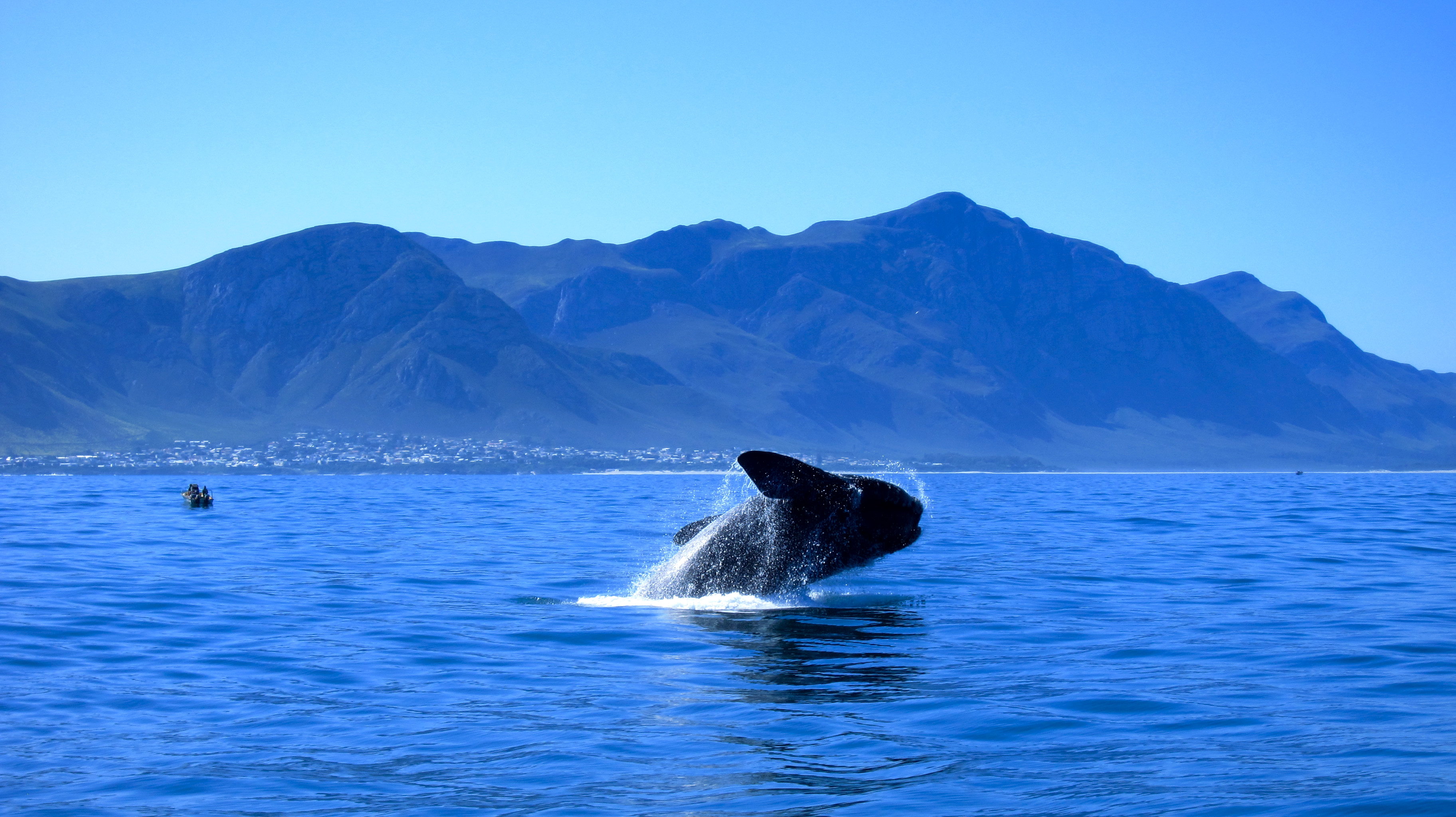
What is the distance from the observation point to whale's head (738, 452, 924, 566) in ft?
52.6

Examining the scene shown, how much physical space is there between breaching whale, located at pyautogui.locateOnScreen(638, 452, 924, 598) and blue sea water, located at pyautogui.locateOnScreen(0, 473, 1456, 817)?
58 cm

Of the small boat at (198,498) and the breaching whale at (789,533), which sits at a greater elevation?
the breaching whale at (789,533)

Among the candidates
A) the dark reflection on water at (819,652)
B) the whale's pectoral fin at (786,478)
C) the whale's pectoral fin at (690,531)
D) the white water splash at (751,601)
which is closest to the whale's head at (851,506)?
the whale's pectoral fin at (786,478)

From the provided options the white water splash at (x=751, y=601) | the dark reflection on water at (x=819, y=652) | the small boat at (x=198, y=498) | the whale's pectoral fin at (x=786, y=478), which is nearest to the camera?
the dark reflection on water at (x=819, y=652)

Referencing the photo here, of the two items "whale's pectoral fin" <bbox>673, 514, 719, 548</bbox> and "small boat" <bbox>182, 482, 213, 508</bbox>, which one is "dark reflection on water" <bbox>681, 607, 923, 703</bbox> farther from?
"small boat" <bbox>182, 482, 213, 508</bbox>

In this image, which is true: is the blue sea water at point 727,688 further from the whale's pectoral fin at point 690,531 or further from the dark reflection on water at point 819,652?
the whale's pectoral fin at point 690,531

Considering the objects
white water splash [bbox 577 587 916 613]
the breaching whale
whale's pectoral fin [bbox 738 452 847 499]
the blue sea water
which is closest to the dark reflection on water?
the blue sea water

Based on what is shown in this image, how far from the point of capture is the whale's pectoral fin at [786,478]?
1526 cm

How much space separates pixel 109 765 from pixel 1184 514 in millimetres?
50663

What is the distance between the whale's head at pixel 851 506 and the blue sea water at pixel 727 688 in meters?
1.26

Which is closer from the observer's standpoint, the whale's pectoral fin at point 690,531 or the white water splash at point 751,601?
the white water splash at point 751,601

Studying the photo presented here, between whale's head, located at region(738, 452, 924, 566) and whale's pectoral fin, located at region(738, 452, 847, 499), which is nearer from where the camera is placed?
whale's pectoral fin, located at region(738, 452, 847, 499)

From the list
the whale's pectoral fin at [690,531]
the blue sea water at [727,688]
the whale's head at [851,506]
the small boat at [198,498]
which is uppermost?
the whale's head at [851,506]

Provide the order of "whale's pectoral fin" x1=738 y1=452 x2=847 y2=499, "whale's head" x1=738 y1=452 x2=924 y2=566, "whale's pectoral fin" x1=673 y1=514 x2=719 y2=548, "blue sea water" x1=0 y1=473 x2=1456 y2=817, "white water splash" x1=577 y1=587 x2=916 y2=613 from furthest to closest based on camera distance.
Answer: "whale's pectoral fin" x1=673 y1=514 x2=719 y2=548, "white water splash" x1=577 y1=587 x2=916 y2=613, "whale's head" x1=738 y1=452 x2=924 y2=566, "whale's pectoral fin" x1=738 y1=452 x2=847 y2=499, "blue sea water" x1=0 y1=473 x2=1456 y2=817
